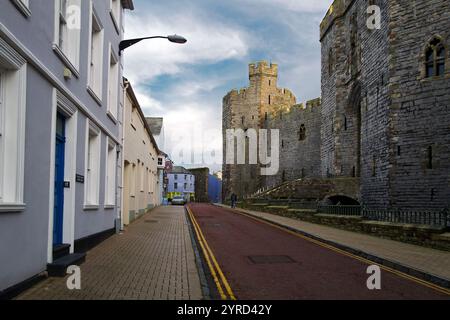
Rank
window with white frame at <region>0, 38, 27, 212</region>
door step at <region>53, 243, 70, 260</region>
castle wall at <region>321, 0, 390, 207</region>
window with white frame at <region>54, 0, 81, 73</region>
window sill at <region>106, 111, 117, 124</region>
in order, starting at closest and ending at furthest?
1. window with white frame at <region>0, 38, 27, 212</region>
2. door step at <region>53, 243, 70, 260</region>
3. window with white frame at <region>54, 0, 81, 73</region>
4. window sill at <region>106, 111, 117, 124</region>
5. castle wall at <region>321, 0, 390, 207</region>

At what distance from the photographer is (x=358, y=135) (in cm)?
2884

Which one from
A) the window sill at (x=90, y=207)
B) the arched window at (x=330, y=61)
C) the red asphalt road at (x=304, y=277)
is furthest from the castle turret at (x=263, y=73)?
the window sill at (x=90, y=207)

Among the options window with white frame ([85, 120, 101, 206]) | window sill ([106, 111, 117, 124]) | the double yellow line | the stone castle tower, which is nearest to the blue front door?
window with white frame ([85, 120, 101, 206])

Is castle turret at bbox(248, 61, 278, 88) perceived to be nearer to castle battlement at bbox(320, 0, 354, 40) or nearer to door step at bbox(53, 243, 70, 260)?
castle battlement at bbox(320, 0, 354, 40)

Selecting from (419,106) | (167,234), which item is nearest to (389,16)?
(419,106)

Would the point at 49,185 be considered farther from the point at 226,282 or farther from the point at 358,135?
the point at 358,135

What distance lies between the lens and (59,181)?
903 centimetres

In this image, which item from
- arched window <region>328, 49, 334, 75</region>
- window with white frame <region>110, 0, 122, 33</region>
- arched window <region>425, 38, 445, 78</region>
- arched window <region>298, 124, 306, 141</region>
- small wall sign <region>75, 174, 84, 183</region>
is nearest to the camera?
small wall sign <region>75, 174, 84, 183</region>

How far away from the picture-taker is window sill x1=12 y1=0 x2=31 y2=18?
20.2ft

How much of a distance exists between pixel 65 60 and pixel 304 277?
6.28m

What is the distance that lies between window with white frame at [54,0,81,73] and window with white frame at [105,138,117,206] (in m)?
4.55

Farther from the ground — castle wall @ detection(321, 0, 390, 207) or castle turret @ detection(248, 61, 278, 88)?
castle turret @ detection(248, 61, 278, 88)

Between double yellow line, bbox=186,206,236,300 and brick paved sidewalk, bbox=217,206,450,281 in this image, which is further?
brick paved sidewalk, bbox=217,206,450,281
